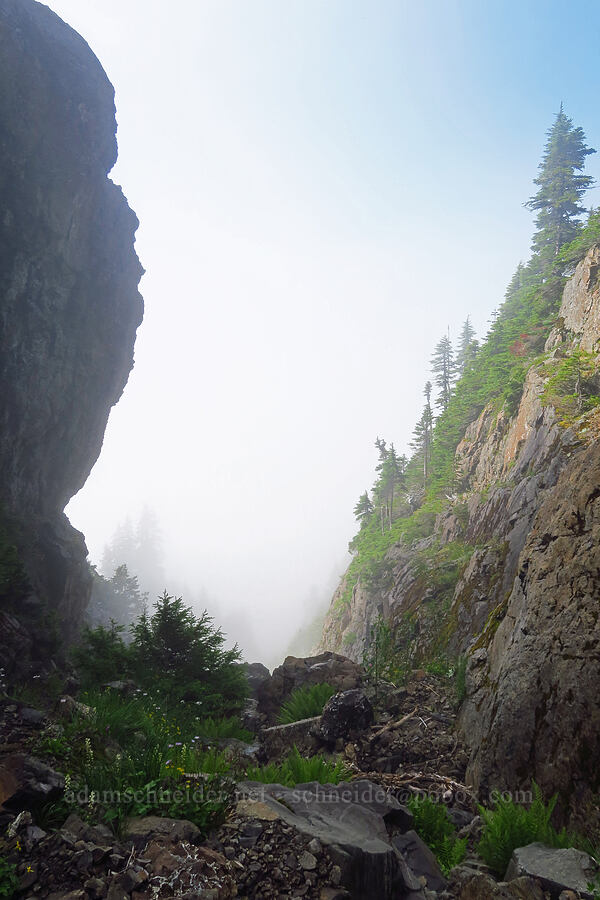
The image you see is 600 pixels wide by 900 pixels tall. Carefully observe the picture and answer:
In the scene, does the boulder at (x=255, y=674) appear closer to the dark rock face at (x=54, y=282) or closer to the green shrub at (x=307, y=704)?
the green shrub at (x=307, y=704)

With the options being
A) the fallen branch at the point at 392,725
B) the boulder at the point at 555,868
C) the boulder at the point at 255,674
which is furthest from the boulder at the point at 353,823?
the boulder at the point at 255,674

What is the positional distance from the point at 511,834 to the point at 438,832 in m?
1.43

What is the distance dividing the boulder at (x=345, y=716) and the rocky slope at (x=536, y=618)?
1.82m

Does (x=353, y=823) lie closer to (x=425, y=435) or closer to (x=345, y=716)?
(x=345, y=716)

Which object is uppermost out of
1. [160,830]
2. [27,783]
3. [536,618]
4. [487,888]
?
[536,618]

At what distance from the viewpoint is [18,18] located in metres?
27.8

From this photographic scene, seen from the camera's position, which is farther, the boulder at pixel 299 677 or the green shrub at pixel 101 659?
the boulder at pixel 299 677

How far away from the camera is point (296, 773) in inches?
249

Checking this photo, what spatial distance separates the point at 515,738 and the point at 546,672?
1.00 meters

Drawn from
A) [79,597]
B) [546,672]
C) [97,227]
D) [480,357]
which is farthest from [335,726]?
[480,357]

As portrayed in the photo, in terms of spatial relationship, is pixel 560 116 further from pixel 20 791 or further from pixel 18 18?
pixel 20 791

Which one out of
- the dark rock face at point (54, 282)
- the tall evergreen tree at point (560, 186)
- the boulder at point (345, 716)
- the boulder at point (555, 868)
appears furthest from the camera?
the tall evergreen tree at point (560, 186)

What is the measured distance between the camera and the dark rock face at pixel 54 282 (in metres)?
26.0

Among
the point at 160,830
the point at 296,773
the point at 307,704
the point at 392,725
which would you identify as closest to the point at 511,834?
the point at 296,773
